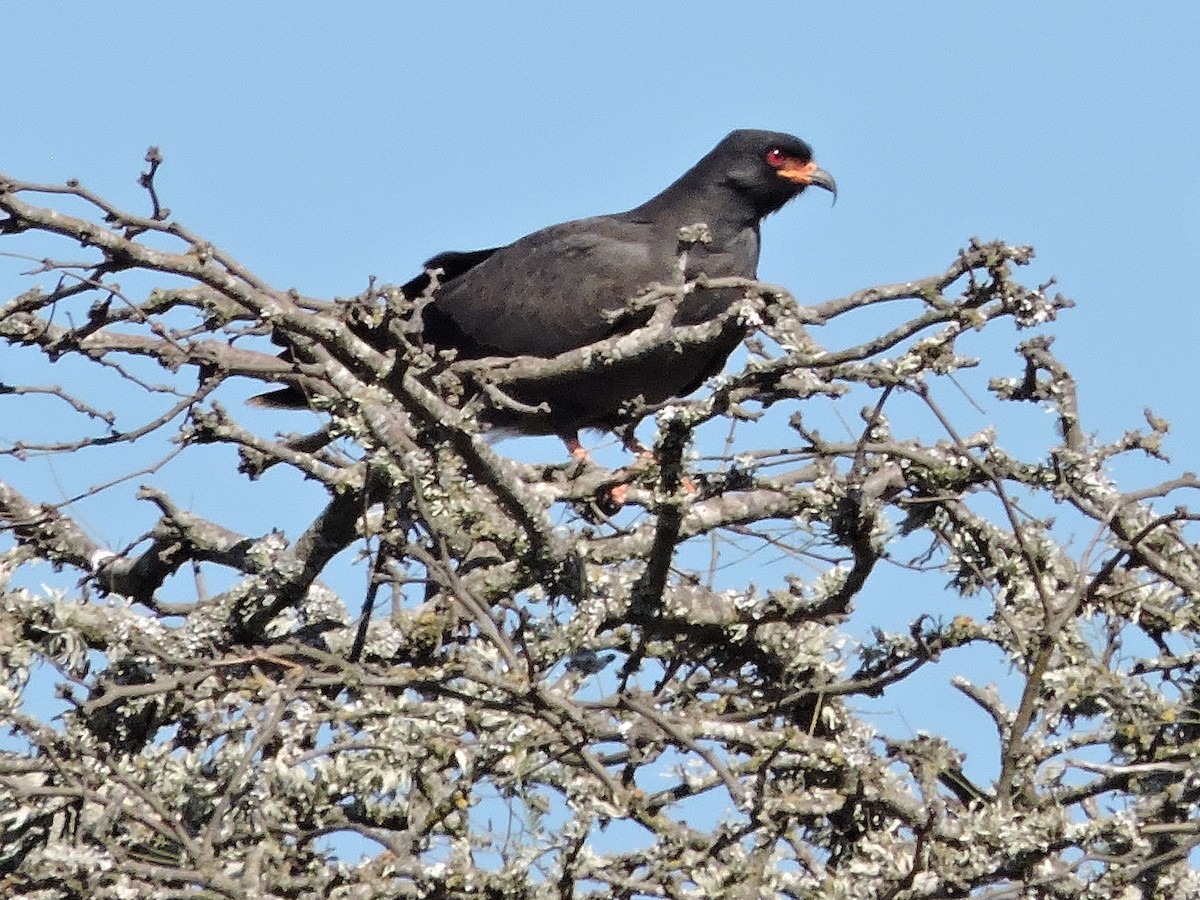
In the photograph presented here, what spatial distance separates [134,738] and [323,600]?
652mm

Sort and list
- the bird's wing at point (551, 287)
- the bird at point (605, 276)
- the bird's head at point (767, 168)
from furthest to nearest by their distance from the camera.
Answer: the bird's head at point (767, 168) → the bird's wing at point (551, 287) → the bird at point (605, 276)

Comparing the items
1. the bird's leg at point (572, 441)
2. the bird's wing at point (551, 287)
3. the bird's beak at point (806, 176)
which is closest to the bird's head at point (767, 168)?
the bird's beak at point (806, 176)

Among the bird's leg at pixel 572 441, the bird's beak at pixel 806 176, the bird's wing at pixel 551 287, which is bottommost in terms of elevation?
the bird's leg at pixel 572 441

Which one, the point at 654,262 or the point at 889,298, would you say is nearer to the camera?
the point at 889,298

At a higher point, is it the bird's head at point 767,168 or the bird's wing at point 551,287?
the bird's head at point 767,168

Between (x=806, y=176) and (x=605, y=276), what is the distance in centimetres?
143

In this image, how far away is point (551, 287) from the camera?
738 cm

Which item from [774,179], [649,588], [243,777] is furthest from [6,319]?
[774,179]

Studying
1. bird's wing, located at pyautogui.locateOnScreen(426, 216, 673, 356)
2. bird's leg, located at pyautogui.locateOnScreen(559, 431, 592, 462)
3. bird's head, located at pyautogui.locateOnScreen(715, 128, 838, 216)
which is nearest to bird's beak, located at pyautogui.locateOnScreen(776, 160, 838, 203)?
bird's head, located at pyautogui.locateOnScreen(715, 128, 838, 216)

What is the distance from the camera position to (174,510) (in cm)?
498

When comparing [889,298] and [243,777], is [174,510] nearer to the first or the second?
[243,777]

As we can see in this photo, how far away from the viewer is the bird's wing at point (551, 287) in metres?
7.23

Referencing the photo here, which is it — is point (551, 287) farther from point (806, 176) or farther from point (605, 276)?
point (806, 176)

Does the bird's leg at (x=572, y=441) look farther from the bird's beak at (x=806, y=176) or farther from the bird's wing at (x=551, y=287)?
the bird's beak at (x=806, y=176)
